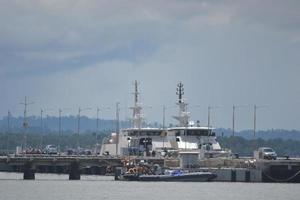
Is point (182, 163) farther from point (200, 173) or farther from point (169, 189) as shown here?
point (169, 189)

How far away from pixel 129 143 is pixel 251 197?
7337 centimetres

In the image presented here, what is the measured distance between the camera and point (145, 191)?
424 feet

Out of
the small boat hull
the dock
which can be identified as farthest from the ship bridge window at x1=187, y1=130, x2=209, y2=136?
the small boat hull

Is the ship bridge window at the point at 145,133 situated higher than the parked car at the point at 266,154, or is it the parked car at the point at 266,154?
the ship bridge window at the point at 145,133

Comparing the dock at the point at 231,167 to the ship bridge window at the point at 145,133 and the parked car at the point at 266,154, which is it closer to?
the parked car at the point at 266,154

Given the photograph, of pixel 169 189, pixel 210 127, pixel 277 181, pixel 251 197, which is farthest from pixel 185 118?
pixel 251 197

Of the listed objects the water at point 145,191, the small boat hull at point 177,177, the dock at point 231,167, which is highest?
the dock at point 231,167

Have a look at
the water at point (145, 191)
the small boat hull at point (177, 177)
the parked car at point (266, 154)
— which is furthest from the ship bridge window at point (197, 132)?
the water at point (145, 191)

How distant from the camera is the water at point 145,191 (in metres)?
119

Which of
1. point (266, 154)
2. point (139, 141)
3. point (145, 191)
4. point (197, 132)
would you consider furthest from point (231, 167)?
point (145, 191)

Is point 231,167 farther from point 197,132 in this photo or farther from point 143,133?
point 143,133

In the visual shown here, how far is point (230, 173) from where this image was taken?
161 m

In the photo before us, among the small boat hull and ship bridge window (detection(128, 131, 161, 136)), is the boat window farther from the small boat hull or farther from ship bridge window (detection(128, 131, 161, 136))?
the small boat hull

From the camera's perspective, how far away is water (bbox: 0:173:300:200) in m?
119
